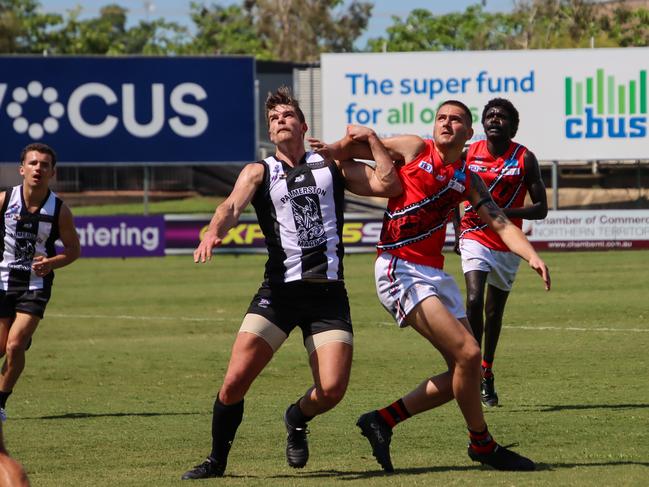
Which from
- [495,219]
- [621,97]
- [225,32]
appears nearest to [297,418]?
[495,219]

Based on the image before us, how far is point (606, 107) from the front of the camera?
3681 cm

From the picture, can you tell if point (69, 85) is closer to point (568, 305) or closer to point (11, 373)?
point (568, 305)

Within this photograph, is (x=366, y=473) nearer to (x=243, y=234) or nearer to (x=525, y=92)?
(x=243, y=234)

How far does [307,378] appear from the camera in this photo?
42.7 feet

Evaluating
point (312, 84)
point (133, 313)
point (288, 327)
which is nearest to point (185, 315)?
point (133, 313)

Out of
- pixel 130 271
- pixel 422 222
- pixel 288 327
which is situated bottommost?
pixel 130 271

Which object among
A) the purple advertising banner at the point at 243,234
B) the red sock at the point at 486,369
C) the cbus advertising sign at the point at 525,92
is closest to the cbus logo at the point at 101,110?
the cbus advertising sign at the point at 525,92

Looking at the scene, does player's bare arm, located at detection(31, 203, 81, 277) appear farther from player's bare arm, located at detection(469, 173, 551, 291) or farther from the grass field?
player's bare arm, located at detection(469, 173, 551, 291)

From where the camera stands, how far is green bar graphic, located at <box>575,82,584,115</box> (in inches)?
1453

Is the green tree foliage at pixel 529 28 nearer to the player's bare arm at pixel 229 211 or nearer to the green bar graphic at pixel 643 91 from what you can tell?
the green bar graphic at pixel 643 91

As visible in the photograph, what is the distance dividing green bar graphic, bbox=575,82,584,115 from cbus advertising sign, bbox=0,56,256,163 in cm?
910

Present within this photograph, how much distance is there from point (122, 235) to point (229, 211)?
2443 cm

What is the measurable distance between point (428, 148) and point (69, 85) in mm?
29862

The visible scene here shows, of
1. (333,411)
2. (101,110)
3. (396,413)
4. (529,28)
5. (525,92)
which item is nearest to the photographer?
(396,413)
